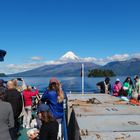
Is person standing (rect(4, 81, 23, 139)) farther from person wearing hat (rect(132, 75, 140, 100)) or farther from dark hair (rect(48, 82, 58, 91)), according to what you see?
person wearing hat (rect(132, 75, 140, 100))

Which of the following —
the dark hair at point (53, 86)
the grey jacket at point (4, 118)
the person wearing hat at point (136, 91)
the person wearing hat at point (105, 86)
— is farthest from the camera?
the person wearing hat at point (105, 86)

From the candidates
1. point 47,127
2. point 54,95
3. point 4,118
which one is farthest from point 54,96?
point 4,118

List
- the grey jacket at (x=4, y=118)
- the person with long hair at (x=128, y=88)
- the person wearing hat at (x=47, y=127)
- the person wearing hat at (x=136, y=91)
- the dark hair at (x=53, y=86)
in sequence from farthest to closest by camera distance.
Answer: the person with long hair at (x=128, y=88), the person wearing hat at (x=136, y=91), the dark hair at (x=53, y=86), the person wearing hat at (x=47, y=127), the grey jacket at (x=4, y=118)

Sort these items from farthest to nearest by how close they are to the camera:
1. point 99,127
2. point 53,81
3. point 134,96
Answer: point 134,96 < point 53,81 < point 99,127

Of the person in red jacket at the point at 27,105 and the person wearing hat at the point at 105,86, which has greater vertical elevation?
the person wearing hat at the point at 105,86

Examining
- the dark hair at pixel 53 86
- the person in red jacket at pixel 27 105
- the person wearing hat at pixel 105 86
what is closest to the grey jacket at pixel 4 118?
the dark hair at pixel 53 86

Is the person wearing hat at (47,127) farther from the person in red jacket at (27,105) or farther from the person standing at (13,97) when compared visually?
the person in red jacket at (27,105)

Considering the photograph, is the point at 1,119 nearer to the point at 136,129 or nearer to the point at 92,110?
the point at 136,129

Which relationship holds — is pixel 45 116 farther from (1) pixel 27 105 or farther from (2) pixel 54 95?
(1) pixel 27 105

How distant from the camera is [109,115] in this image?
774 cm

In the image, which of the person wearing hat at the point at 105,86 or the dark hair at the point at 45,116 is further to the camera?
the person wearing hat at the point at 105,86

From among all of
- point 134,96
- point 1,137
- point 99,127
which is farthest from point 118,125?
point 134,96

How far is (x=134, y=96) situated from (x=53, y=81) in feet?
20.6

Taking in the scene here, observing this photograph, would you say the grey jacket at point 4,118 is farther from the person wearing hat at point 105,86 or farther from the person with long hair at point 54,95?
the person wearing hat at point 105,86
